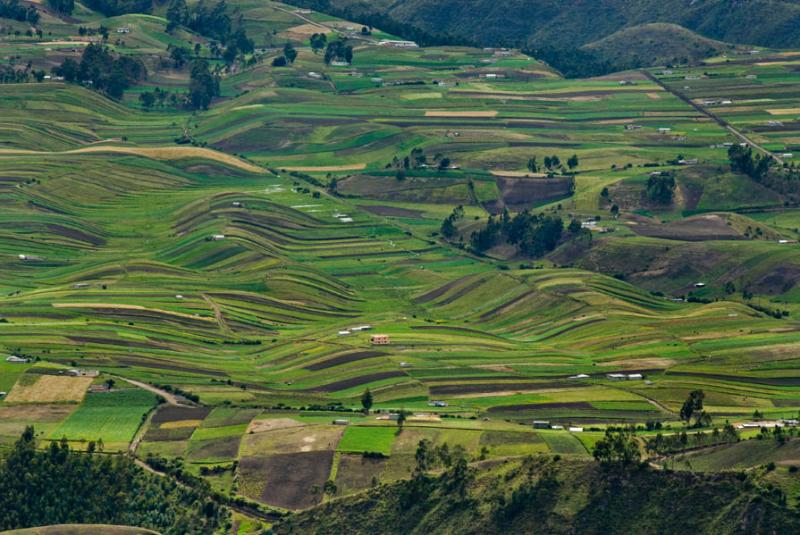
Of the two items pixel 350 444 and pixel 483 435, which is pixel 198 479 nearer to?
pixel 350 444

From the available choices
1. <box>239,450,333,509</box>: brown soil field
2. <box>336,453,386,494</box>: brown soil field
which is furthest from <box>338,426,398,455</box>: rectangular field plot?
<box>239,450,333,509</box>: brown soil field

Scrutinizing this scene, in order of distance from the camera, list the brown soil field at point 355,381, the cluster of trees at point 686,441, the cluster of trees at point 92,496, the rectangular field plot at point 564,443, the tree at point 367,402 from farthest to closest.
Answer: the brown soil field at point 355,381 < the tree at point 367,402 < the rectangular field plot at point 564,443 < the cluster of trees at point 686,441 < the cluster of trees at point 92,496

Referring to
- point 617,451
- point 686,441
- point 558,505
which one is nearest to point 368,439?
point 558,505

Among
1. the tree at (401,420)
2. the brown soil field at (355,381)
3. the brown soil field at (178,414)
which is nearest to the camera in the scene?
the tree at (401,420)

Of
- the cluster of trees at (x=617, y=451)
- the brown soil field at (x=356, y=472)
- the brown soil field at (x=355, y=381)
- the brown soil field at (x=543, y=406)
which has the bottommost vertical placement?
the brown soil field at (x=355, y=381)

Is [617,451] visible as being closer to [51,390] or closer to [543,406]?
[543,406]

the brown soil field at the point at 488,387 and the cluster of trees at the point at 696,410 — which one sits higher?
the cluster of trees at the point at 696,410

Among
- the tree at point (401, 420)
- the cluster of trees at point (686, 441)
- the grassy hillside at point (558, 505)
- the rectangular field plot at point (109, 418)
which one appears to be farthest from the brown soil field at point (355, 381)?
the cluster of trees at point (686, 441)

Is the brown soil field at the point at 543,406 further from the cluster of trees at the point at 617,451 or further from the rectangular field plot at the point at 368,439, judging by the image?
the cluster of trees at the point at 617,451
